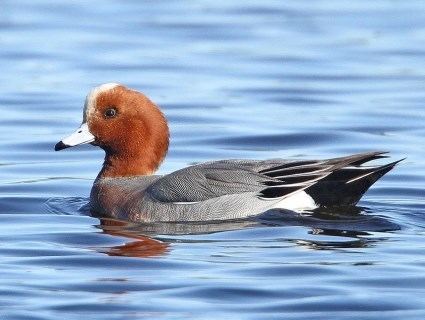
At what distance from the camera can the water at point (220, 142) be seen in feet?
26.2

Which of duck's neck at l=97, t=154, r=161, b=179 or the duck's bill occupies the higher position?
the duck's bill

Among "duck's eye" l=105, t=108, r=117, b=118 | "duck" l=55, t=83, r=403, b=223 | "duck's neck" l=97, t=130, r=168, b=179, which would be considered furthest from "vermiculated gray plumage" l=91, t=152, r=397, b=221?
"duck's eye" l=105, t=108, r=117, b=118

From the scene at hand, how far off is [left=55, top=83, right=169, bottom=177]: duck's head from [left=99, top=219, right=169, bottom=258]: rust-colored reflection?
0.79 metres

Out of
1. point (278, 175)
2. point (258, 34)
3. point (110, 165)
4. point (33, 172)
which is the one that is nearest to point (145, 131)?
point (110, 165)

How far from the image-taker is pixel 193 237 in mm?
9539

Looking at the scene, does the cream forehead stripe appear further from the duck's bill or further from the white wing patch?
the white wing patch

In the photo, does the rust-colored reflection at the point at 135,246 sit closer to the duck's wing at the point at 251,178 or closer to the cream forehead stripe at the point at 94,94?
the duck's wing at the point at 251,178

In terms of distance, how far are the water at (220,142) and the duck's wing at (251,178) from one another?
9.0 inches

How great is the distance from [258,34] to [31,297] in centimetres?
1188

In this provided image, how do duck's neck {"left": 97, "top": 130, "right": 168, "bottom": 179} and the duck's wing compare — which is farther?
duck's neck {"left": 97, "top": 130, "right": 168, "bottom": 179}

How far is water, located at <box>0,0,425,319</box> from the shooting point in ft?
26.2

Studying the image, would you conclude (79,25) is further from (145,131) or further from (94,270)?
(94,270)

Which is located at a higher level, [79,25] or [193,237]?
[79,25]

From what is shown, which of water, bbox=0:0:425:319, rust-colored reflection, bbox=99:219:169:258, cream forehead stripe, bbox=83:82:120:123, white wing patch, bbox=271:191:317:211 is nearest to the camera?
water, bbox=0:0:425:319
